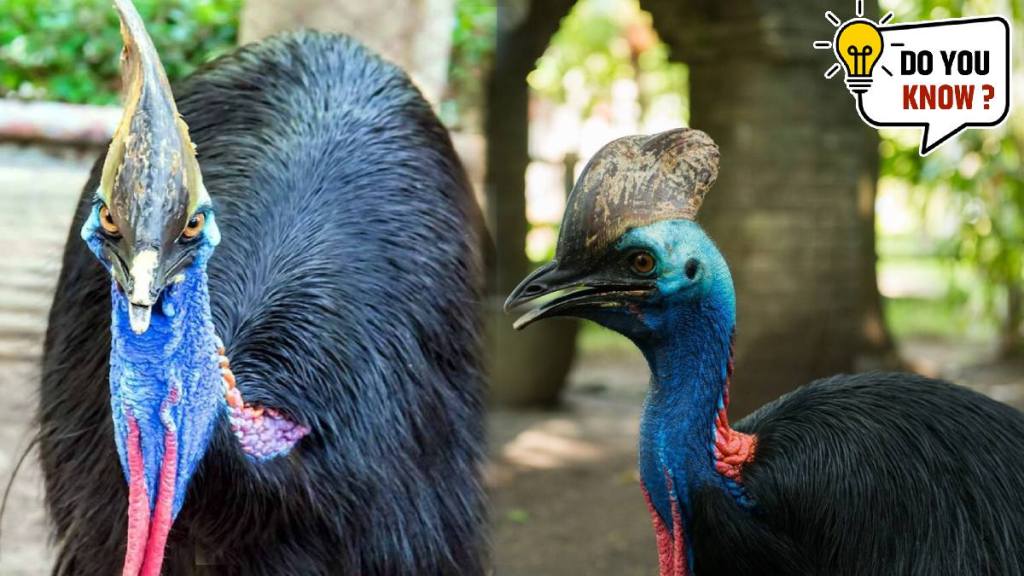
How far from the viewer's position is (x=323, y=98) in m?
2.87

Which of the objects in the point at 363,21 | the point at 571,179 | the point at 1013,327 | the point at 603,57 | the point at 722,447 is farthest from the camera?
the point at 603,57

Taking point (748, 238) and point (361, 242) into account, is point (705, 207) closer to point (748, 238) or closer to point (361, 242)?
point (748, 238)

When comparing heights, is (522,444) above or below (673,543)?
below

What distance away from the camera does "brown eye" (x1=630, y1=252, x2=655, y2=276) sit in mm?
1941

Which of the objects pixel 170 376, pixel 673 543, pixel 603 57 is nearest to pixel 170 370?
pixel 170 376

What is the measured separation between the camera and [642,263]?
76.6 inches

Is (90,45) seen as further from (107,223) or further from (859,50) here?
(107,223)

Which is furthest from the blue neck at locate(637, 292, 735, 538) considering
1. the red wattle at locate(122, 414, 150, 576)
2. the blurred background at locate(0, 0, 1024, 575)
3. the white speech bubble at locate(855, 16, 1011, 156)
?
the white speech bubble at locate(855, 16, 1011, 156)

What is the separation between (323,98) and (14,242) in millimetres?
1351

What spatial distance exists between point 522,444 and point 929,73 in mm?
3069

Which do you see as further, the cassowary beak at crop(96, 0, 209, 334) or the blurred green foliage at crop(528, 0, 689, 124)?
the blurred green foliage at crop(528, 0, 689, 124)

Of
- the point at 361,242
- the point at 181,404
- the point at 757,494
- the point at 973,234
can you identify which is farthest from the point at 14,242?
the point at 973,234

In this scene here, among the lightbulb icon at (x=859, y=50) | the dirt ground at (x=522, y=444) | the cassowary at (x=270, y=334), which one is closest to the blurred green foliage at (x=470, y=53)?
the dirt ground at (x=522, y=444)

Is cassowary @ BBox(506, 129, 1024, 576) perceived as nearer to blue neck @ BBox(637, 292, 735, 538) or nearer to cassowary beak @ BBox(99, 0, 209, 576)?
blue neck @ BBox(637, 292, 735, 538)
